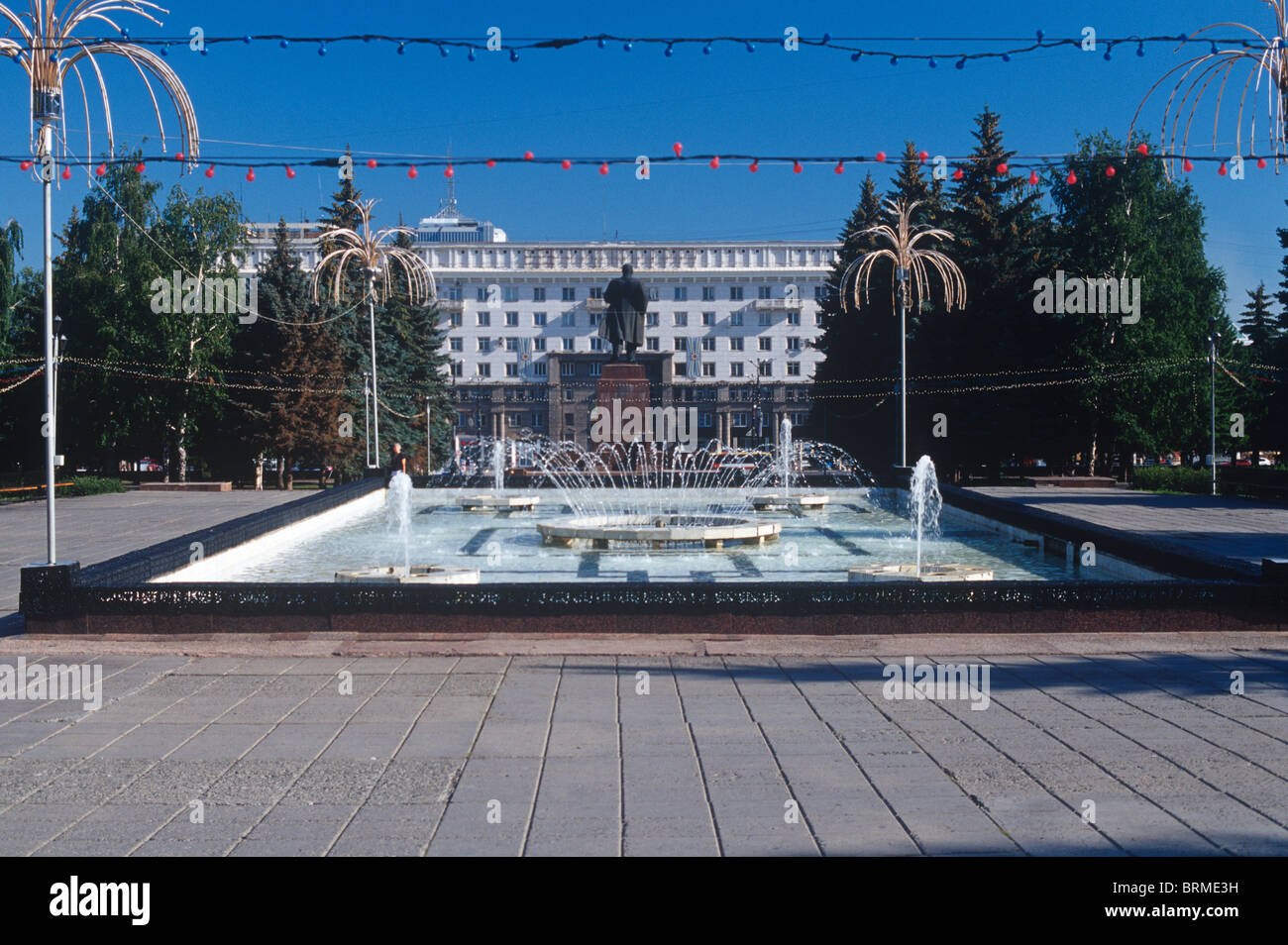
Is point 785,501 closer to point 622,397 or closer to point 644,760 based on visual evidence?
point 622,397

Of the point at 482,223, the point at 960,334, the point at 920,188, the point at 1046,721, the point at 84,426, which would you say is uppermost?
the point at 482,223

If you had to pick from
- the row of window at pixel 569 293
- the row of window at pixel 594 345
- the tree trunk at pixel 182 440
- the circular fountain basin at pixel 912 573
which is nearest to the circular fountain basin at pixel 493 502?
the circular fountain basin at pixel 912 573

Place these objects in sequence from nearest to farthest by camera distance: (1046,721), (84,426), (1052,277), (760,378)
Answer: (1046,721) → (1052,277) → (84,426) → (760,378)

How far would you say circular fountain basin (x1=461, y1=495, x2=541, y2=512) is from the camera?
22125 millimetres

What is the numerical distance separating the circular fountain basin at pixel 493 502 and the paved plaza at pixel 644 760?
1401 centimetres

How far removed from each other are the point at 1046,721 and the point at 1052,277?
35.2 metres

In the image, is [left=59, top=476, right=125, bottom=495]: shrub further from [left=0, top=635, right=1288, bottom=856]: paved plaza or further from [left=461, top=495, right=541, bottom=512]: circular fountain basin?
[left=0, top=635, right=1288, bottom=856]: paved plaza

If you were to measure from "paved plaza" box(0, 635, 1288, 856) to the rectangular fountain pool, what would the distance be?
9.14ft

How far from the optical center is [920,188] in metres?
43.8

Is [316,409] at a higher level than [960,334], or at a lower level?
lower

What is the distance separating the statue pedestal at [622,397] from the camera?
2733 cm

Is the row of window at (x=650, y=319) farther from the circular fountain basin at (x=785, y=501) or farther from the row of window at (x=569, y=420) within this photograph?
the circular fountain basin at (x=785, y=501)
